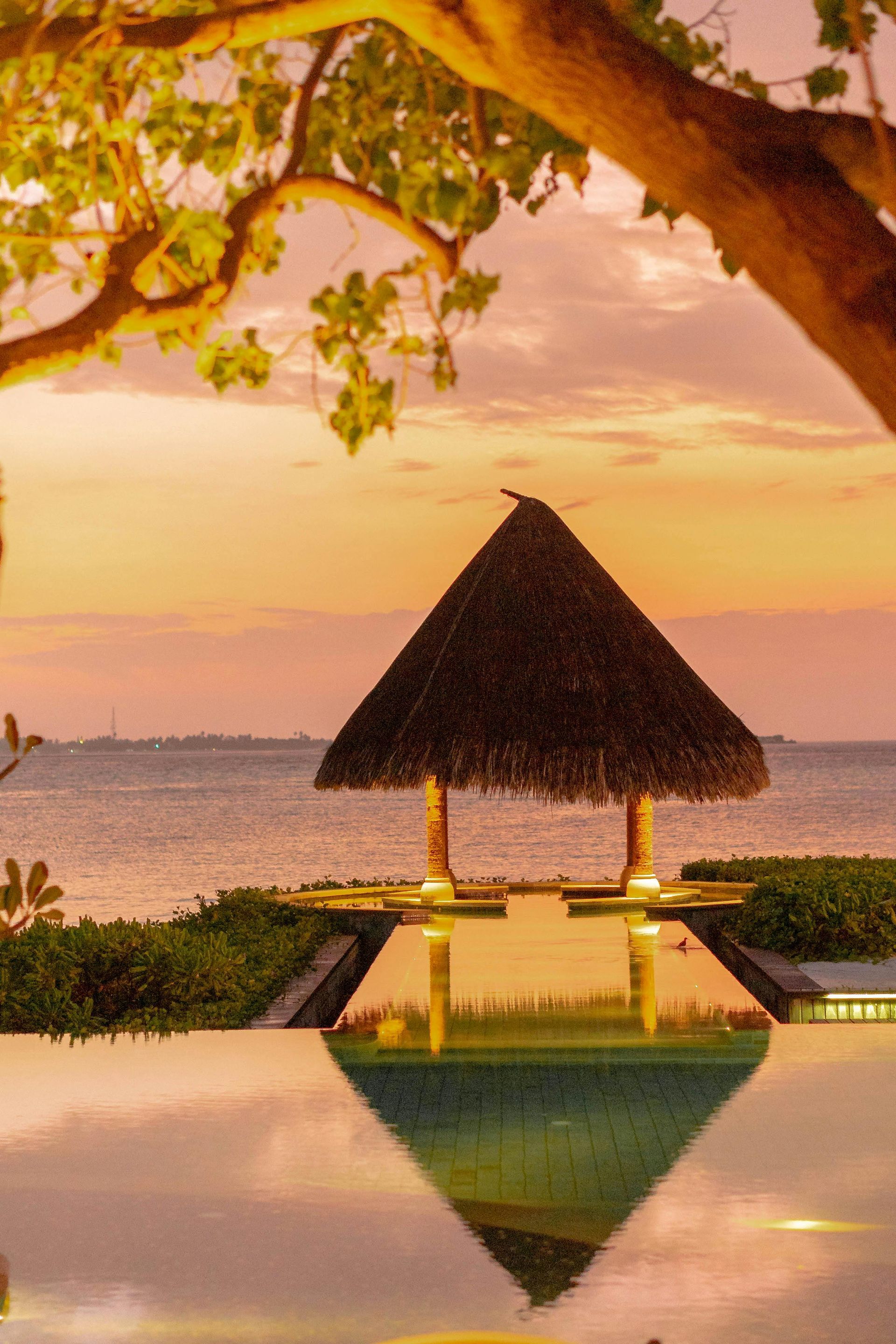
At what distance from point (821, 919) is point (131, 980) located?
463 cm

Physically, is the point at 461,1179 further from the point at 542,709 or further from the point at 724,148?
the point at 542,709

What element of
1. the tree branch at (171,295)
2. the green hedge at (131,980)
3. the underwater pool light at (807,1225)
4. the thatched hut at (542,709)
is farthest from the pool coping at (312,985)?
the tree branch at (171,295)

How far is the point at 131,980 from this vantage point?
8.17 metres

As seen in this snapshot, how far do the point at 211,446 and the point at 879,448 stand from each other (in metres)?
7.26

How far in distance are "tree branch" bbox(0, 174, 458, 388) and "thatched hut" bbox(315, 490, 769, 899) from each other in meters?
6.89

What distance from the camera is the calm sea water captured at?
3591 cm

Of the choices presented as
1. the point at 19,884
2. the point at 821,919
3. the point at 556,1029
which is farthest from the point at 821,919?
the point at 19,884

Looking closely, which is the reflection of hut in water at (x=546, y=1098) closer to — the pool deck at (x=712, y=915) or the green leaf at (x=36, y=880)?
the pool deck at (x=712, y=915)

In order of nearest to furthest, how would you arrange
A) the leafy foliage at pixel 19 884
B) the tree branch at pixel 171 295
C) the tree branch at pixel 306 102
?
the leafy foliage at pixel 19 884
the tree branch at pixel 171 295
the tree branch at pixel 306 102

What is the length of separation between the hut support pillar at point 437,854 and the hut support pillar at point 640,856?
4.84 feet

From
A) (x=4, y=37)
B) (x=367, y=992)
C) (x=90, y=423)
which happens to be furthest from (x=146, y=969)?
(x=90, y=423)

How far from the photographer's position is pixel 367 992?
26.1 ft

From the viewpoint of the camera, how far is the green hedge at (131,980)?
7.69 metres

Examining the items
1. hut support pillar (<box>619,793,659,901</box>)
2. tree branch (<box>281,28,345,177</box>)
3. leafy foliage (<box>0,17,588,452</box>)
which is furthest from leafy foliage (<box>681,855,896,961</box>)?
tree branch (<box>281,28,345,177</box>)
